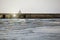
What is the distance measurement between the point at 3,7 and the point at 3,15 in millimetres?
126

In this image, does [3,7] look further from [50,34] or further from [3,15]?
[50,34]

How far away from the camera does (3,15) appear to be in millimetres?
1821

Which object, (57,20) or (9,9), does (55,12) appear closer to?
(57,20)

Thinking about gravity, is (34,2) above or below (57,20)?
above

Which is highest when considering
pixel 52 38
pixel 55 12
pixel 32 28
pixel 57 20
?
pixel 55 12

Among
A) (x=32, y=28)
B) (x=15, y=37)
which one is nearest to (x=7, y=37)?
(x=15, y=37)

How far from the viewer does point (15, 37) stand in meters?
1.84

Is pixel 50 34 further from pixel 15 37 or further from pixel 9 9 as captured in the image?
pixel 9 9

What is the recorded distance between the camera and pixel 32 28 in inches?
72.9

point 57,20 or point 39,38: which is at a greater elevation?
point 57,20

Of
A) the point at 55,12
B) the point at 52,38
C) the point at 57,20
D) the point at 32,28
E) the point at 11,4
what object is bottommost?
the point at 52,38

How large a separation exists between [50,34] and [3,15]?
0.81 metres

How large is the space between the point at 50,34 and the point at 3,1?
0.91 meters

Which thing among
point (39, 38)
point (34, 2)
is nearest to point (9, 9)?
point (34, 2)
